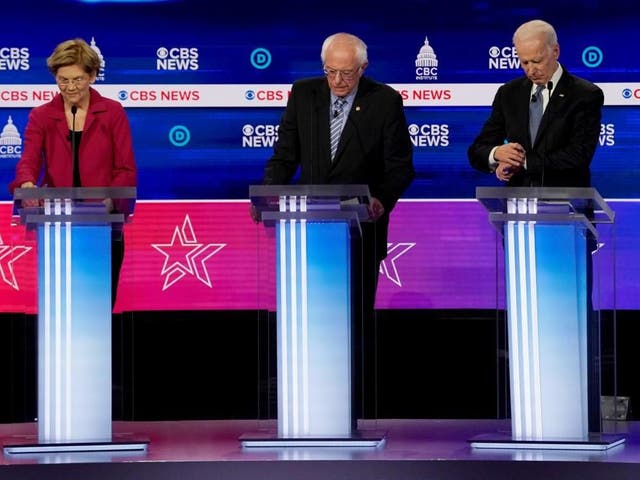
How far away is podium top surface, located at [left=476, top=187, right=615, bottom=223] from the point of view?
4.78 m

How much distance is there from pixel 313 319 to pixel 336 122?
3.59ft

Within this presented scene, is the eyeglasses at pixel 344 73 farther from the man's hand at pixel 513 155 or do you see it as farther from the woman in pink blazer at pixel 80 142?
the woman in pink blazer at pixel 80 142

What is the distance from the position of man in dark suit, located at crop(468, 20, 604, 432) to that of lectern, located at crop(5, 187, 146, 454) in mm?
1396

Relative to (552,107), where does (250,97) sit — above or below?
above

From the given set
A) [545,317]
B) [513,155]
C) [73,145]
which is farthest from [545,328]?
[73,145]

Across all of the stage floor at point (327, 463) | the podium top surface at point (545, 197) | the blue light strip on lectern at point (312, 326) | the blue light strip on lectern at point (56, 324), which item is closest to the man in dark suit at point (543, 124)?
the podium top surface at point (545, 197)

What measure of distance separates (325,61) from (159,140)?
175 cm

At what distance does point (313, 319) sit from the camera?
4.88 meters

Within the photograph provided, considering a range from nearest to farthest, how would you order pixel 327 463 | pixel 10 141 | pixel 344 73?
pixel 327 463, pixel 344 73, pixel 10 141

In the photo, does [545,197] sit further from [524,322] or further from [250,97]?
[250,97]

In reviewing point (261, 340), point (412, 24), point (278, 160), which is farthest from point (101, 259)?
point (412, 24)

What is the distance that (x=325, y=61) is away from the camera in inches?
218

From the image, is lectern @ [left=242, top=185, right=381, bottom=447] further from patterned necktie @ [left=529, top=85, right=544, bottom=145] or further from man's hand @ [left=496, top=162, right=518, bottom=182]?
patterned necktie @ [left=529, top=85, right=544, bottom=145]

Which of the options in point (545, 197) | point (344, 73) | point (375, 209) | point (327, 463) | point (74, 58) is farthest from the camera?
point (344, 73)
